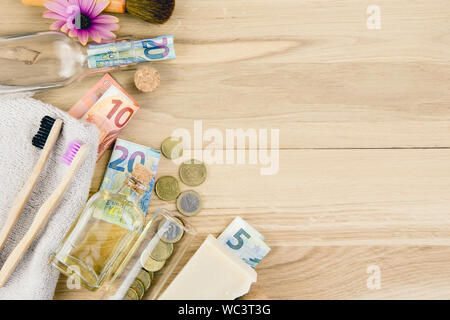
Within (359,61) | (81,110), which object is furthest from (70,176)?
(359,61)

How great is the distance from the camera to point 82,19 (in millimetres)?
755

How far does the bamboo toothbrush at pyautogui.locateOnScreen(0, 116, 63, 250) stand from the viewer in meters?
0.69

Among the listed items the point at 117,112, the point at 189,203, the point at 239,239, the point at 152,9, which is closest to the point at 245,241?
the point at 239,239

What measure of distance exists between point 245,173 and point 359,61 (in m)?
0.32

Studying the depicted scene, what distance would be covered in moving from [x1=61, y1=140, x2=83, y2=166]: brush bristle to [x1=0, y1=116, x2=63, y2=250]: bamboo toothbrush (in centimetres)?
3

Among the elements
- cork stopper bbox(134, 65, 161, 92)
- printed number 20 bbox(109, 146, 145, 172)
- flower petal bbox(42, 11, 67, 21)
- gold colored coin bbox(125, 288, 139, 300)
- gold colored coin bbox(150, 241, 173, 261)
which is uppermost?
flower petal bbox(42, 11, 67, 21)

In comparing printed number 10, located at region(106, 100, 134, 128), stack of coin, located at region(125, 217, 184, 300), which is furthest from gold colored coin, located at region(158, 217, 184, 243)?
printed number 10, located at region(106, 100, 134, 128)

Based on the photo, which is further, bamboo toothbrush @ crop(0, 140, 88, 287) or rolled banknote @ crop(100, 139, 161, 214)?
rolled banknote @ crop(100, 139, 161, 214)

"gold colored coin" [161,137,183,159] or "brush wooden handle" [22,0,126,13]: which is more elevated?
"brush wooden handle" [22,0,126,13]

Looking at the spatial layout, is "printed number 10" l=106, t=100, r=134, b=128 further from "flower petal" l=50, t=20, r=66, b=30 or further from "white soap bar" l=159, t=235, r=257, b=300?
"white soap bar" l=159, t=235, r=257, b=300

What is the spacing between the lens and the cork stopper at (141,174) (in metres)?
0.77

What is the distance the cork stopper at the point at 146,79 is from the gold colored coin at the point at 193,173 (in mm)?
159

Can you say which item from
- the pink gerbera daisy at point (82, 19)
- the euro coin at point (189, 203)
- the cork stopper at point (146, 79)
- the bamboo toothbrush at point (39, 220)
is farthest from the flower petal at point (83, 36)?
the euro coin at point (189, 203)

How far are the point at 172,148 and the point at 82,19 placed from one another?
29 centimetres
